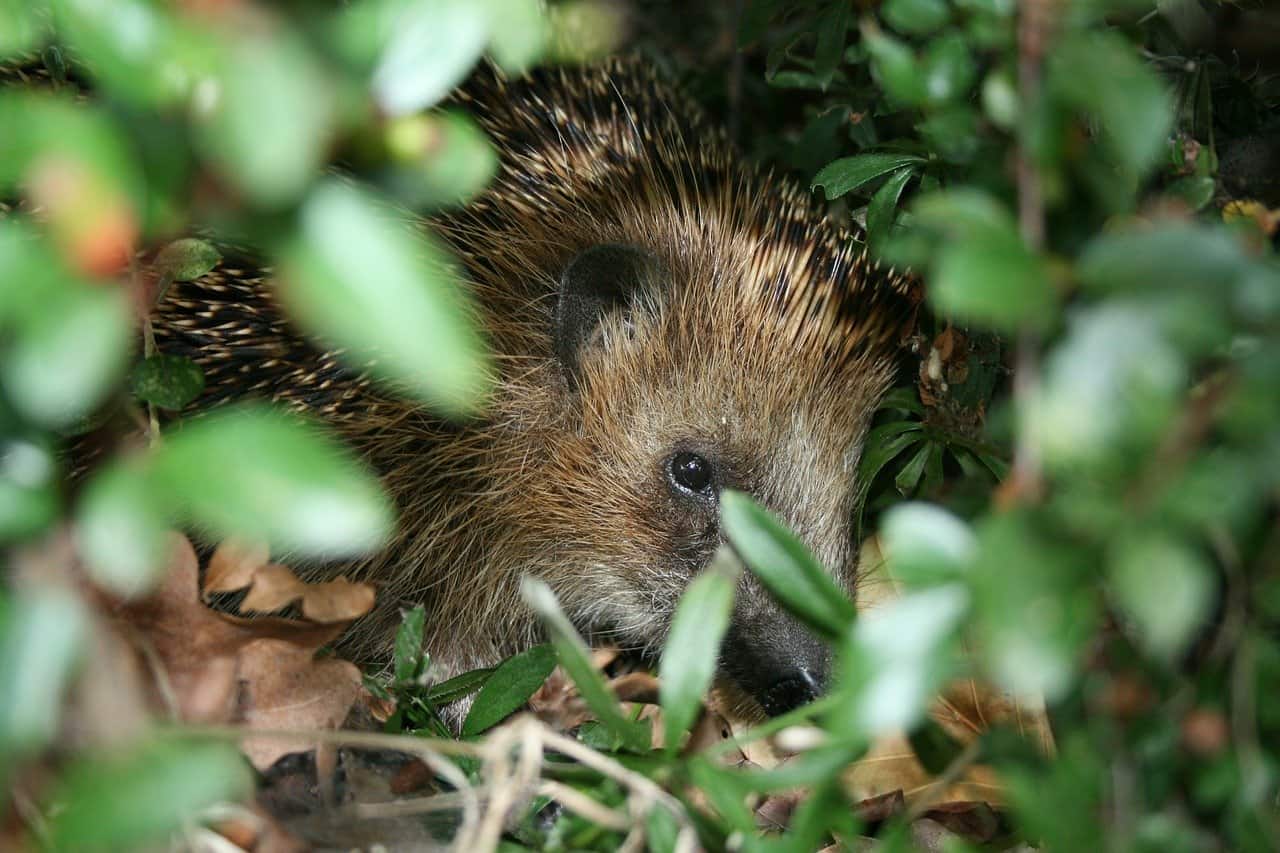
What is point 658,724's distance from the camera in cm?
269

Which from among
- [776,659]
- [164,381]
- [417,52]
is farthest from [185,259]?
[776,659]

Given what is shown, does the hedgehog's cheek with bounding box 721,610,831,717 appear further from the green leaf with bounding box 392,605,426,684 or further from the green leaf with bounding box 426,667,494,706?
the green leaf with bounding box 392,605,426,684

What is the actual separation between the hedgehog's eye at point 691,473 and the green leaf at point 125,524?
6.79ft

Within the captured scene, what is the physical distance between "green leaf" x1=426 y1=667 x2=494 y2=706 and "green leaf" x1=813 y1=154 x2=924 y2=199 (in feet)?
4.31

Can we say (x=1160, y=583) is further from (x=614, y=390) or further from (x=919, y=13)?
(x=614, y=390)

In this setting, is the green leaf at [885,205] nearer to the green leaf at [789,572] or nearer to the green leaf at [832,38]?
the green leaf at [832,38]

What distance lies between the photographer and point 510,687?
7.95 ft

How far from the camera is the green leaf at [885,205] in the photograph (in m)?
2.54

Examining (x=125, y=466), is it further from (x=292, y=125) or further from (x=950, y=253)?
(x=950, y=253)

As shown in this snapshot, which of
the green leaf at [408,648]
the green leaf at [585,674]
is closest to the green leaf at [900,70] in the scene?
A: the green leaf at [585,674]

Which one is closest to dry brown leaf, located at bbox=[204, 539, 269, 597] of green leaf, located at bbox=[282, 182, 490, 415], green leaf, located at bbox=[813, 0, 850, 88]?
green leaf, located at bbox=[282, 182, 490, 415]

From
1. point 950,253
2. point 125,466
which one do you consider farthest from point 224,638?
point 950,253

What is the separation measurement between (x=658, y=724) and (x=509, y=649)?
3.02 feet

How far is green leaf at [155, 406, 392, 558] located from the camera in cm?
105
